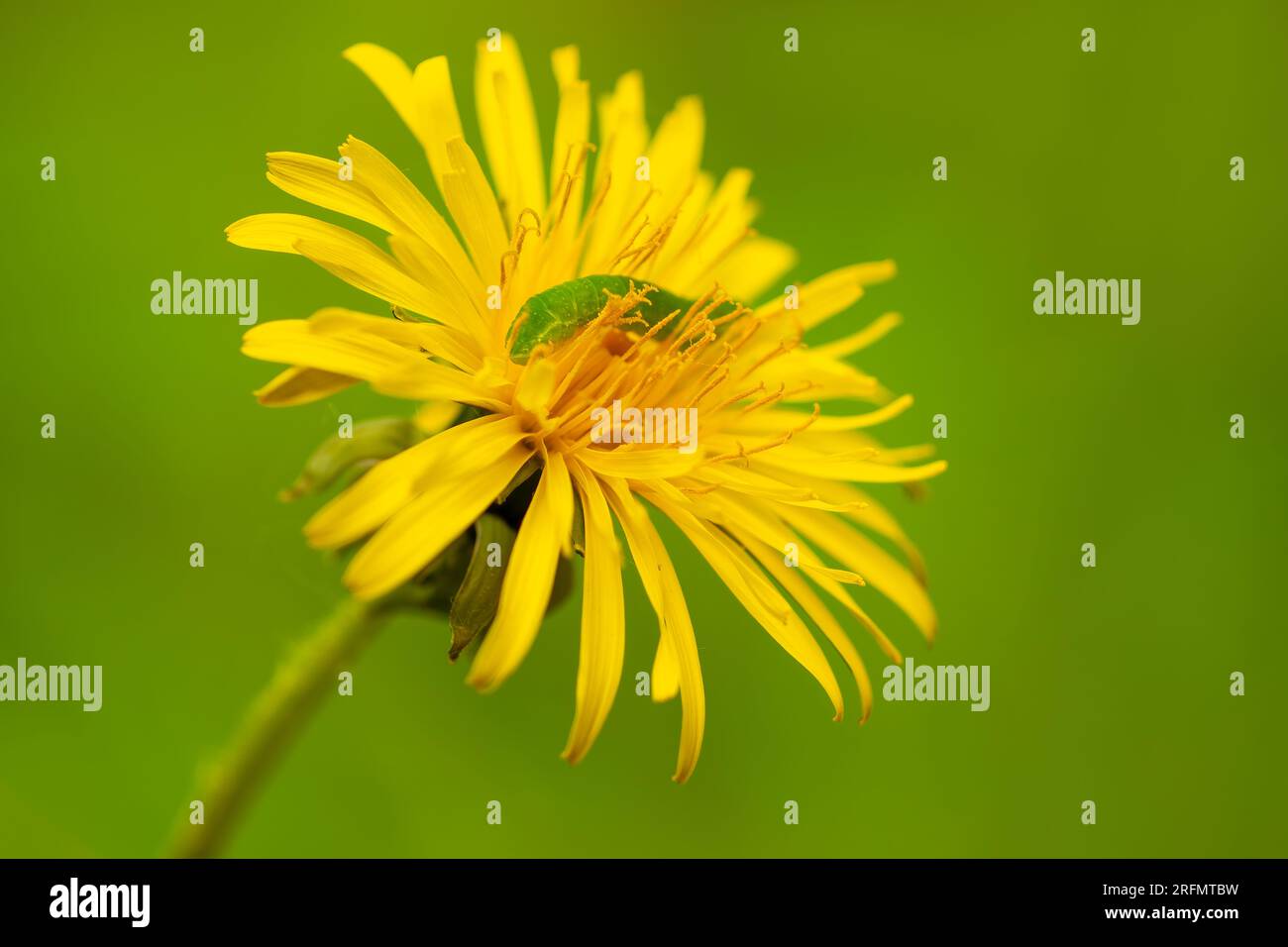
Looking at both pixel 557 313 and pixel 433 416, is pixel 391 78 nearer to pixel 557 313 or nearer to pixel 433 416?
pixel 557 313

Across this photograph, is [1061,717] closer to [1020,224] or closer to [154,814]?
[1020,224]

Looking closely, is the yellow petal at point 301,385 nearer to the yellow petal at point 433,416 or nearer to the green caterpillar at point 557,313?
the yellow petal at point 433,416

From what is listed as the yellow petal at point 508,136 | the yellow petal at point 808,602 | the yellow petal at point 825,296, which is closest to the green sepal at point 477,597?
the yellow petal at point 808,602

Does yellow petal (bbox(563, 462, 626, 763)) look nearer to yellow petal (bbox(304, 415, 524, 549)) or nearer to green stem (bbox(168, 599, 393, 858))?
yellow petal (bbox(304, 415, 524, 549))

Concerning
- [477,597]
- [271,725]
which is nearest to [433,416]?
[477,597]

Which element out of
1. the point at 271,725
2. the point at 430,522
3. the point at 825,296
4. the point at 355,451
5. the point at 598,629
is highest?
the point at 825,296

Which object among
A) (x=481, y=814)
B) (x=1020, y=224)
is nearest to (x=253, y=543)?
(x=481, y=814)

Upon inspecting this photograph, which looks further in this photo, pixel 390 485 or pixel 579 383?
pixel 579 383
